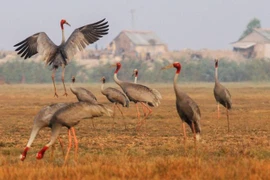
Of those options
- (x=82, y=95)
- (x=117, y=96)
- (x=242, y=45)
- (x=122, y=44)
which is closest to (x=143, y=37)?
(x=122, y=44)

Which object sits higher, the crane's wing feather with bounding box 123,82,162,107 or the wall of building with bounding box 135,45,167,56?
the crane's wing feather with bounding box 123,82,162,107

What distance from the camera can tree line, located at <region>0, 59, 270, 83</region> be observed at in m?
65.9

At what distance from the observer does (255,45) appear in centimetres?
8300

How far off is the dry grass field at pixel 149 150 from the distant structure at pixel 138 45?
61.2 meters

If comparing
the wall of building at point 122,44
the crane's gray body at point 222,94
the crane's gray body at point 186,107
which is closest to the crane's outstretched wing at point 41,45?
the crane's gray body at point 222,94

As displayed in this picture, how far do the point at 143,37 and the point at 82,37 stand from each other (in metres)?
72.4

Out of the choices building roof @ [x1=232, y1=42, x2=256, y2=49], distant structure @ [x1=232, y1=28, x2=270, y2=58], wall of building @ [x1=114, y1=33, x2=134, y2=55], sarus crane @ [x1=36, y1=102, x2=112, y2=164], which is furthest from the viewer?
wall of building @ [x1=114, y1=33, x2=134, y2=55]

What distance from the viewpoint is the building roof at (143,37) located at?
281ft

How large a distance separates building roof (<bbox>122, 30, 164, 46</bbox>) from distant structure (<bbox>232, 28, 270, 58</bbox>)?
30.4 ft

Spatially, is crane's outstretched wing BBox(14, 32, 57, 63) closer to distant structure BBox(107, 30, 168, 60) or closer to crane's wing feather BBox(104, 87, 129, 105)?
crane's wing feather BBox(104, 87, 129, 105)

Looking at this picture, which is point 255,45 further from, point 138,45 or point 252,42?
point 138,45

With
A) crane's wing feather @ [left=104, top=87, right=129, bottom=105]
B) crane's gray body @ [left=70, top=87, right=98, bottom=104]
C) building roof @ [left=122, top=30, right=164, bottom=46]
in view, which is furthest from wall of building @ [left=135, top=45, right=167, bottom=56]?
crane's gray body @ [left=70, top=87, right=98, bottom=104]

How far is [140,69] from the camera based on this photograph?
2667 inches

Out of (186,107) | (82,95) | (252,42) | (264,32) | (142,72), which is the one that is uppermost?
(264,32)
